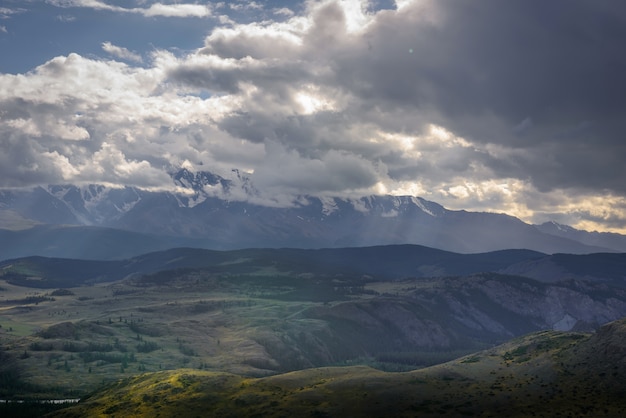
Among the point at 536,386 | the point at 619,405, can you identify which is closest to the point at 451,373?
the point at 536,386

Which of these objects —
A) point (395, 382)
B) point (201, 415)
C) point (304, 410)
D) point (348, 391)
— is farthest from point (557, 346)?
point (201, 415)

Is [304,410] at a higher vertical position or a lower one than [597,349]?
lower

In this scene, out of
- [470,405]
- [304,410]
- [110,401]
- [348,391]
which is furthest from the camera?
[110,401]

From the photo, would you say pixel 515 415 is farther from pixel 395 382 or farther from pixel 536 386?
pixel 395 382

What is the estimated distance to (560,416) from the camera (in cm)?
11838

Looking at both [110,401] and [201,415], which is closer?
[201,415]

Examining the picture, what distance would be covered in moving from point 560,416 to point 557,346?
213 feet

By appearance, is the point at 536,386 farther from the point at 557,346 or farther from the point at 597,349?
the point at 557,346

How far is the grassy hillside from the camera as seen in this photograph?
131 metres

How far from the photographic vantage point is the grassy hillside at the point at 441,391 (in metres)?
131

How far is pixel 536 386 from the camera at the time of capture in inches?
5576

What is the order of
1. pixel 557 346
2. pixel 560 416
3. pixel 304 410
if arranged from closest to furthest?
pixel 560 416
pixel 304 410
pixel 557 346

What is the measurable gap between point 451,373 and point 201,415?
7662 cm

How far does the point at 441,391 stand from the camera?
15025 centimetres
